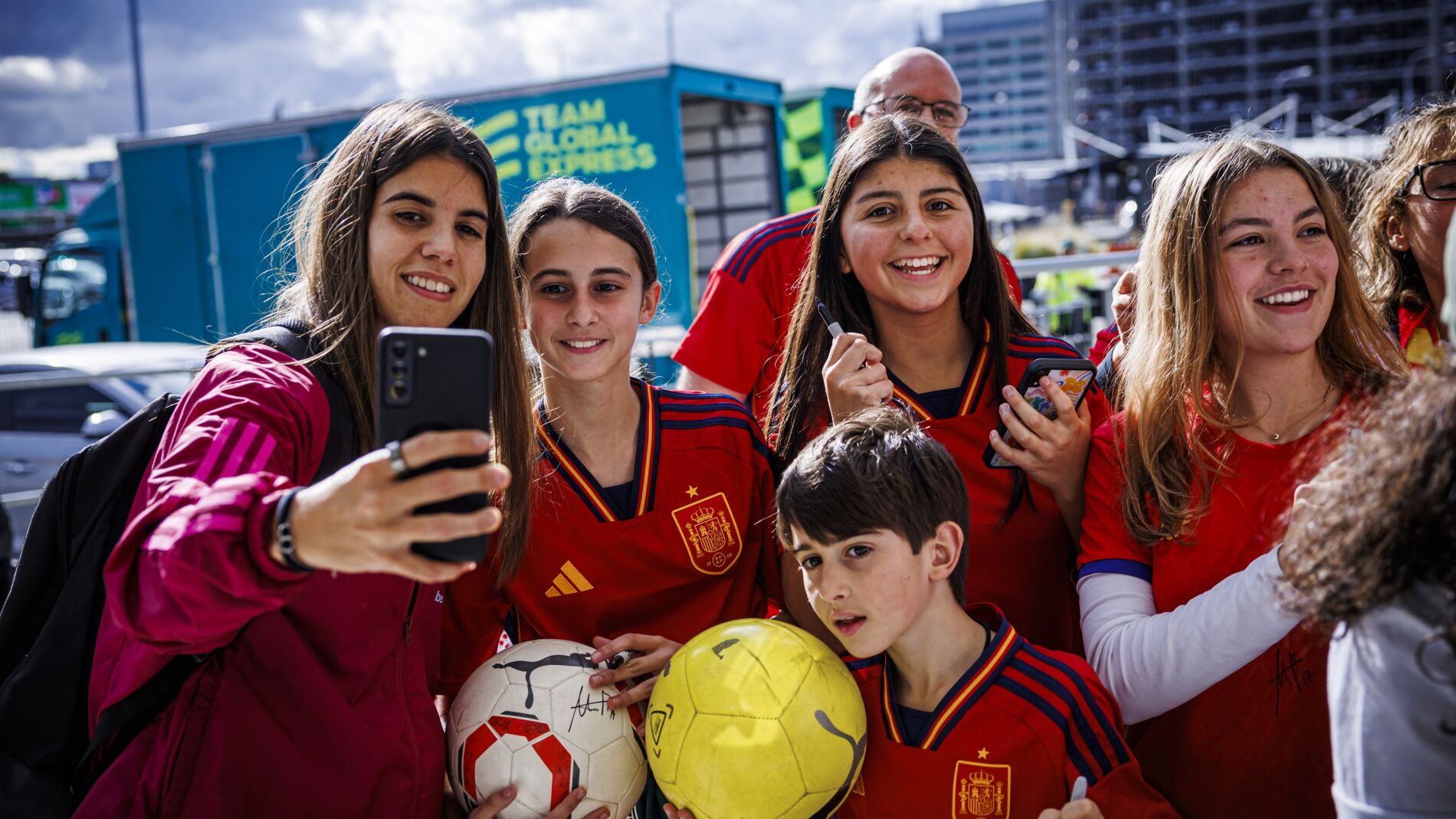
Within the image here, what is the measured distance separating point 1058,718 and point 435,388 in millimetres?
1350

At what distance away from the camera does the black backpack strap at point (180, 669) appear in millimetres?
1815

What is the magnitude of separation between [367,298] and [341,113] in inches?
348

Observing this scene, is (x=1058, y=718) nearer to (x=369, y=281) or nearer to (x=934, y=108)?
(x=369, y=281)

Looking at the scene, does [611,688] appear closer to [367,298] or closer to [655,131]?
[367,298]

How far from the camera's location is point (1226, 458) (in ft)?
7.22

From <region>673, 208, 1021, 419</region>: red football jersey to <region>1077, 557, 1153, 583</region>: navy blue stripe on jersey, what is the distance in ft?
5.72

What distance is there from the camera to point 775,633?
6.82 feet

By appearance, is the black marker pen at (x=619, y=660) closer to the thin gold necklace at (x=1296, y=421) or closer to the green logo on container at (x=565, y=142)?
the thin gold necklace at (x=1296, y=421)

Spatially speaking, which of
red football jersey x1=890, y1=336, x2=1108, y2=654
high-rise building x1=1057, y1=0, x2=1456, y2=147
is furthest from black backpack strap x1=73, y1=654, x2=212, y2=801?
high-rise building x1=1057, y1=0, x2=1456, y2=147

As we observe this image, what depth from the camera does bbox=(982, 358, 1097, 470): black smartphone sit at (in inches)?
97.7

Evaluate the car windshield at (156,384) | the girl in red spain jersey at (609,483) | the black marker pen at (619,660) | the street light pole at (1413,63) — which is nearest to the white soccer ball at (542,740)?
the black marker pen at (619,660)

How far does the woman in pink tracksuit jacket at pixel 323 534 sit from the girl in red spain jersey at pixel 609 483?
0.70 feet

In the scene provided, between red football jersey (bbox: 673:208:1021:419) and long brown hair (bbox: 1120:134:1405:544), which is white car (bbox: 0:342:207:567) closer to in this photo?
red football jersey (bbox: 673:208:1021:419)

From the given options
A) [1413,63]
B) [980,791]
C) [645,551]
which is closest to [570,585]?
[645,551]
